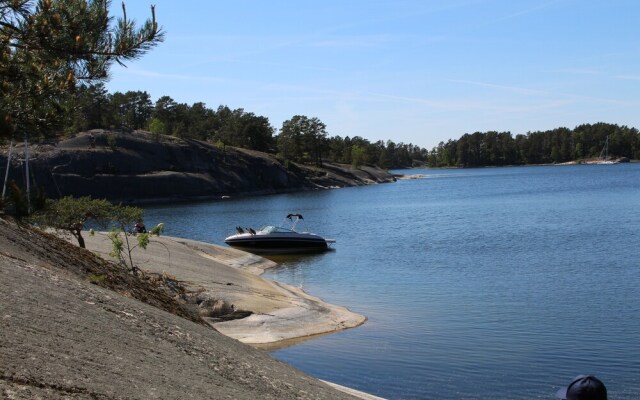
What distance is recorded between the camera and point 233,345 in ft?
42.4

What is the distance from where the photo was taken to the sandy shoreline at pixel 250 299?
22.4 meters

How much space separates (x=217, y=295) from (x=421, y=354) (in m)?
7.69

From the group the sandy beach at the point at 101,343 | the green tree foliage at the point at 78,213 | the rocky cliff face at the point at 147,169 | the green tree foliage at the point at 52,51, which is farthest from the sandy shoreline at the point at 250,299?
the rocky cliff face at the point at 147,169

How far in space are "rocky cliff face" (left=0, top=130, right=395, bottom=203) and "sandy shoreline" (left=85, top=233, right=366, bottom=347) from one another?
205 feet

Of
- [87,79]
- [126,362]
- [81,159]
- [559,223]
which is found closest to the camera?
[126,362]

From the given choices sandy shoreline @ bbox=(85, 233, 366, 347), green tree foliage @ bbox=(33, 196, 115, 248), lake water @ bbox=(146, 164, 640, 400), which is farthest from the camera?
sandy shoreline @ bbox=(85, 233, 366, 347)

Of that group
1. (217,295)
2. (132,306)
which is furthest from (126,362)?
(217,295)

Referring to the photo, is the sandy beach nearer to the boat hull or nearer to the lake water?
the lake water

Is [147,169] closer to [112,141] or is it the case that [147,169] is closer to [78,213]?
[112,141]

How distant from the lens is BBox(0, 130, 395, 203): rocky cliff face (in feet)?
333

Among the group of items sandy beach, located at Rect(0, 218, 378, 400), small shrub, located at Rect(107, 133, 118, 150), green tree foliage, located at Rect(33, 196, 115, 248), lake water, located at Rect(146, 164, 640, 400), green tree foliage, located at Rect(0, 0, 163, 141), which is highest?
small shrub, located at Rect(107, 133, 118, 150)

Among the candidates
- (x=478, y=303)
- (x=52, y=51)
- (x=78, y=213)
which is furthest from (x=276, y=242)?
(x=52, y=51)

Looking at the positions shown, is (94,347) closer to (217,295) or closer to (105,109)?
(217,295)

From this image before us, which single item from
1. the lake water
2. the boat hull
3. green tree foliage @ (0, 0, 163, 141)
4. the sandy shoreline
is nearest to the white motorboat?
the boat hull
